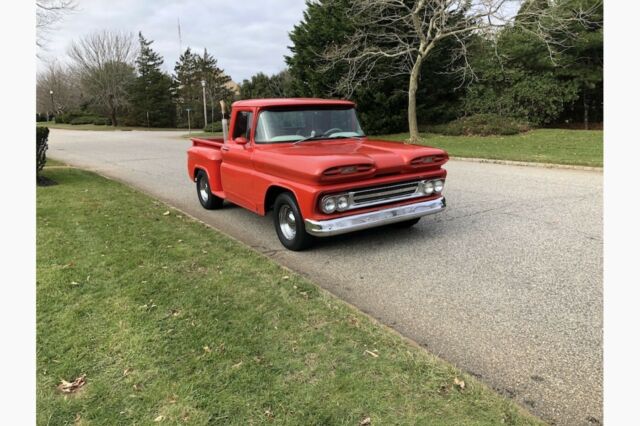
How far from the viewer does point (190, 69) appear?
62.3m

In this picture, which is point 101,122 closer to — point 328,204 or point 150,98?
point 150,98

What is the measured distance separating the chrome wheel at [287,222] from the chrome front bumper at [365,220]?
1.54ft

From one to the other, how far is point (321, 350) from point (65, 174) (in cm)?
1070

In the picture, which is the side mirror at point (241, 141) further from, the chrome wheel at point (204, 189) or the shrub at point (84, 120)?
the shrub at point (84, 120)

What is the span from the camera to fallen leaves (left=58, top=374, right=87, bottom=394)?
269 cm

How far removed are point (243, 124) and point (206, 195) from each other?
6.56 ft

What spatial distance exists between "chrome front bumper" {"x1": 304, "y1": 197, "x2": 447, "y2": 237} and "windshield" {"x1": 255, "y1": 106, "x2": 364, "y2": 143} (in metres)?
1.49

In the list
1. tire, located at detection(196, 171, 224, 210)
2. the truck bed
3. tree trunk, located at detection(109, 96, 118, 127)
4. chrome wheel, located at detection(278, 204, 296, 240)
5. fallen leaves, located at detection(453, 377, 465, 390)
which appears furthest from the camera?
tree trunk, located at detection(109, 96, 118, 127)

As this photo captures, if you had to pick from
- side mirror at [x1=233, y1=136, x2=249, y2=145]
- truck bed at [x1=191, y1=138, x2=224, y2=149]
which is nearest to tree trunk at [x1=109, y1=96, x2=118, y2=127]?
truck bed at [x1=191, y1=138, x2=224, y2=149]

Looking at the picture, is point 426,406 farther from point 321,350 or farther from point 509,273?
point 509,273

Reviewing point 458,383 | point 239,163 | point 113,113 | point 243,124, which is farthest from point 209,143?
point 113,113

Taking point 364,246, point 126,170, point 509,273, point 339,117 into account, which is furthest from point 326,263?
point 126,170

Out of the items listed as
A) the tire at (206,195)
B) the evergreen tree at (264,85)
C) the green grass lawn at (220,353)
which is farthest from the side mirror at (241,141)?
the evergreen tree at (264,85)

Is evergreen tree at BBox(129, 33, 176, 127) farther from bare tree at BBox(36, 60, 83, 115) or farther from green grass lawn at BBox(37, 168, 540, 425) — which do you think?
green grass lawn at BBox(37, 168, 540, 425)
